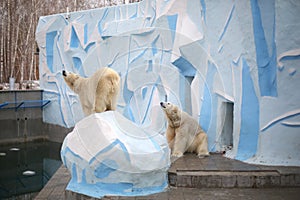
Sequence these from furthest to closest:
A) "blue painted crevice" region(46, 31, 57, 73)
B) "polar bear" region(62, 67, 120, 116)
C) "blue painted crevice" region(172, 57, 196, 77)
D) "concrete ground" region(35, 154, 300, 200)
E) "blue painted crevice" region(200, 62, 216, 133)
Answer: "blue painted crevice" region(46, 31, 57, 73) → "blue painted crevice" region(172, 57, 196, 77) → "blue painted crevice" region(200, 62, 216, 133) → "polar bear" region(62, 67, 120, 116) → "concrete ground" region(35, 154, 300, 200)

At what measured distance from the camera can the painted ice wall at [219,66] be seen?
7125 millimetres

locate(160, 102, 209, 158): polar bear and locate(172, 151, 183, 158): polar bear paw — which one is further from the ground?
locate(160, 102, 209, 158): polar bear

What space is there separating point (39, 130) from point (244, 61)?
34.9ft

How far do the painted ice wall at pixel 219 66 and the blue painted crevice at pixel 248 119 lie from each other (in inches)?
0.7

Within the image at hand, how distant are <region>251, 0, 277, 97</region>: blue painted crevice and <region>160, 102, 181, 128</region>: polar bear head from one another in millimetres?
1679

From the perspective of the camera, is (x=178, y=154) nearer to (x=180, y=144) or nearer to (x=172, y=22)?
(x=180, y=144)

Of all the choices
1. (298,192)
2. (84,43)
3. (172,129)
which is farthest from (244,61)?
(84,43)

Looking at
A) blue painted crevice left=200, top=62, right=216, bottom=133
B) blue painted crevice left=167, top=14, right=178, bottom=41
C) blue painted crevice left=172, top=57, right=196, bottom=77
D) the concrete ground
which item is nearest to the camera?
the concrete ground

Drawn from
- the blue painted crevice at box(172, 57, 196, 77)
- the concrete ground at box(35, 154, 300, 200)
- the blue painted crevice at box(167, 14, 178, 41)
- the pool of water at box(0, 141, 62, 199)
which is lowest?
the pool of water at box(0, 141, 62, 199)

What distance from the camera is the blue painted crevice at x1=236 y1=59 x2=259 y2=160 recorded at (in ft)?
24.6

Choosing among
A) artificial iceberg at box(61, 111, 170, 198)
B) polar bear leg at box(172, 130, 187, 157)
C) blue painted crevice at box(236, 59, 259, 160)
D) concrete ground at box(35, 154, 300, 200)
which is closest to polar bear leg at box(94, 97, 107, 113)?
artificial iceberg at box(61, 111, 170, 198)

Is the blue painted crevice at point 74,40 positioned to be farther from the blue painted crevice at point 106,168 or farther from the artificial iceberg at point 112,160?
the blue painted crevice at point 106,168

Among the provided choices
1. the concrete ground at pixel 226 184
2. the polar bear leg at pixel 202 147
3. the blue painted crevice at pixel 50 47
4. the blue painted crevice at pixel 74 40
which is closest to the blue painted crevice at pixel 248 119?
the concrete ground at pixel 226 184

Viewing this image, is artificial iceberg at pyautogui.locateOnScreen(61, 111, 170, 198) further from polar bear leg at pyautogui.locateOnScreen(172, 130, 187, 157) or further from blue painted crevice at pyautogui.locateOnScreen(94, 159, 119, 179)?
polar bear leg at pyautogui.locateOnScreen(172, 130, 187, 157)
